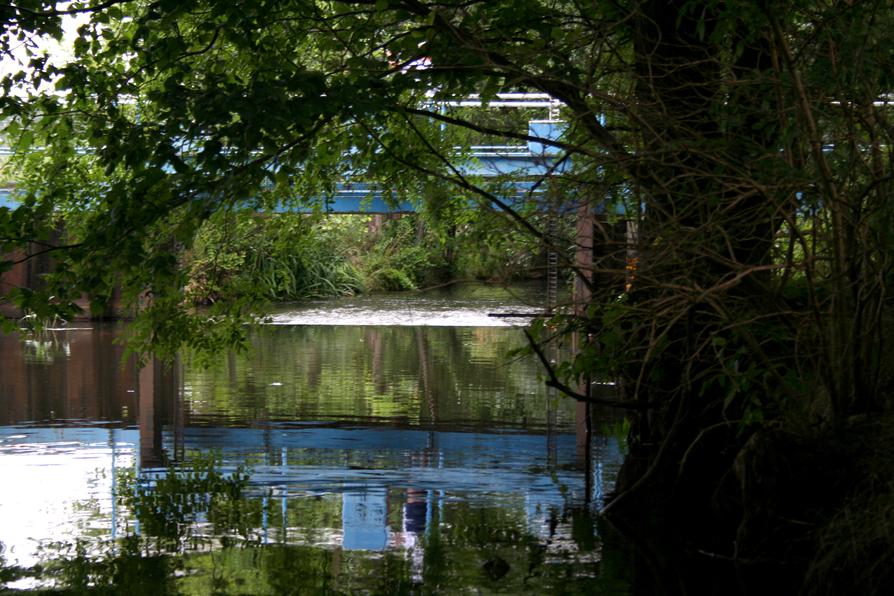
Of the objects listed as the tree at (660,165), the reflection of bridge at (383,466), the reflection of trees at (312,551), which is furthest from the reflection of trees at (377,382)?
the tree at (660,165)

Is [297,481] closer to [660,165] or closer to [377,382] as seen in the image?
[660,165]

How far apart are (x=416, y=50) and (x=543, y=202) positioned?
1331 millimetres

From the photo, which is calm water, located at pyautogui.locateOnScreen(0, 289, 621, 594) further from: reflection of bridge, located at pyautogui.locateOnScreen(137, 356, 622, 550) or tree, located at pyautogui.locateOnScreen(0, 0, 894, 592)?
tree, located at pyautogui.locateOnScreen(0, 0, 894, 592)

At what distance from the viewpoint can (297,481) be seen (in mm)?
10586

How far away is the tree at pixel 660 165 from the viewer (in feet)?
24.2

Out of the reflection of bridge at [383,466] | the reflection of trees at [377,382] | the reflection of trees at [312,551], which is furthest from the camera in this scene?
the reflection of trees at [377,382]

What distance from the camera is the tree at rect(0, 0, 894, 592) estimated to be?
737cm

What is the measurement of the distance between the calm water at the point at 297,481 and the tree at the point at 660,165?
0.92m

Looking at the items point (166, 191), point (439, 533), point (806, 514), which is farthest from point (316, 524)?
point (806, 514)

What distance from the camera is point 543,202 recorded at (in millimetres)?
8148

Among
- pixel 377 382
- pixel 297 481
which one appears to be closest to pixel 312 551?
pixel 297 481

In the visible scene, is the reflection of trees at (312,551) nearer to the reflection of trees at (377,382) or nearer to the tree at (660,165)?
the tree at (660,165)

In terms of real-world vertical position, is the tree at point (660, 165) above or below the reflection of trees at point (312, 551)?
above

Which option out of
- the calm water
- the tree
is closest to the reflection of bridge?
the calm water
